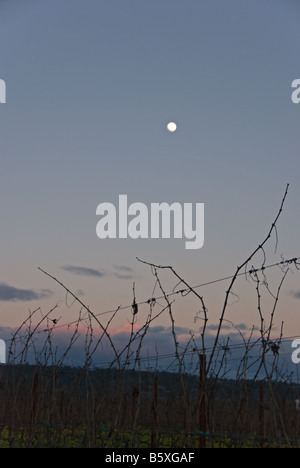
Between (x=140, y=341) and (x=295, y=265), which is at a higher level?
(x=295, y=265)

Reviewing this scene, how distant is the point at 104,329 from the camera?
4.60 m

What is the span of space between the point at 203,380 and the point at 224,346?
718 mm
